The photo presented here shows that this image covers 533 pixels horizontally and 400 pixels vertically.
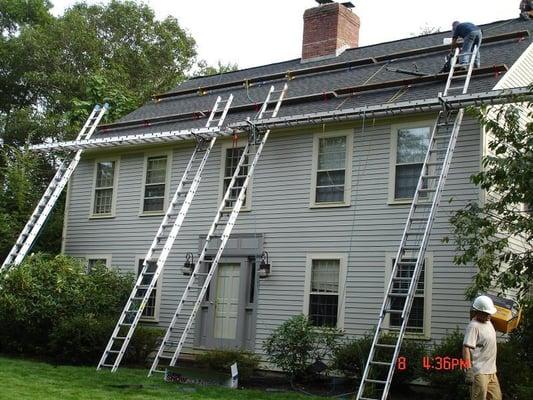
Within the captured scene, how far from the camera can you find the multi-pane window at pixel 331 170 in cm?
1538

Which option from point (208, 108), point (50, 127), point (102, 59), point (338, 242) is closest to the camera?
point (338, 242)

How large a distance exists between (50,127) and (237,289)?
773 inches

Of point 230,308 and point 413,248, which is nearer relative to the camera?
point 413,248

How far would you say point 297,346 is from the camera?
13258 mm

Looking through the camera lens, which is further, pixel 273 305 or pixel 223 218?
pixel 223 218

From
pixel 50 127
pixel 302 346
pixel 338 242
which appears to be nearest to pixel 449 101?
pixel 338 242

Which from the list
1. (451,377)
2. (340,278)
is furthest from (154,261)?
(451,377)

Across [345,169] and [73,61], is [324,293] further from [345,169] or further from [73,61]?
[73,61]

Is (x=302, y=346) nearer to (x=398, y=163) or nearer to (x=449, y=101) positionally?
(x=398, y=163)

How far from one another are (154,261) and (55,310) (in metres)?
2.57

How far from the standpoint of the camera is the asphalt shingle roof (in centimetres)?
1500

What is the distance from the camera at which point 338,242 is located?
15000mm

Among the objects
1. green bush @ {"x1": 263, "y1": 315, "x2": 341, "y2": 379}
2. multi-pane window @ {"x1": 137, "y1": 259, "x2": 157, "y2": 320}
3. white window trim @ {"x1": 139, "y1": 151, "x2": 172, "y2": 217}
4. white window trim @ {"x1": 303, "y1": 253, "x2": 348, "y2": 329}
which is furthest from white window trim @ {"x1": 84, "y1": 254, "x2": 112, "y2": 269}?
green bush @ {"x1": 263, "y1": 315, "x2": 341, "y2": 379}

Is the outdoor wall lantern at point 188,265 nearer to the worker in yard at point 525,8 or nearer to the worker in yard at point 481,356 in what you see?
the worker in yard at point 481,356
